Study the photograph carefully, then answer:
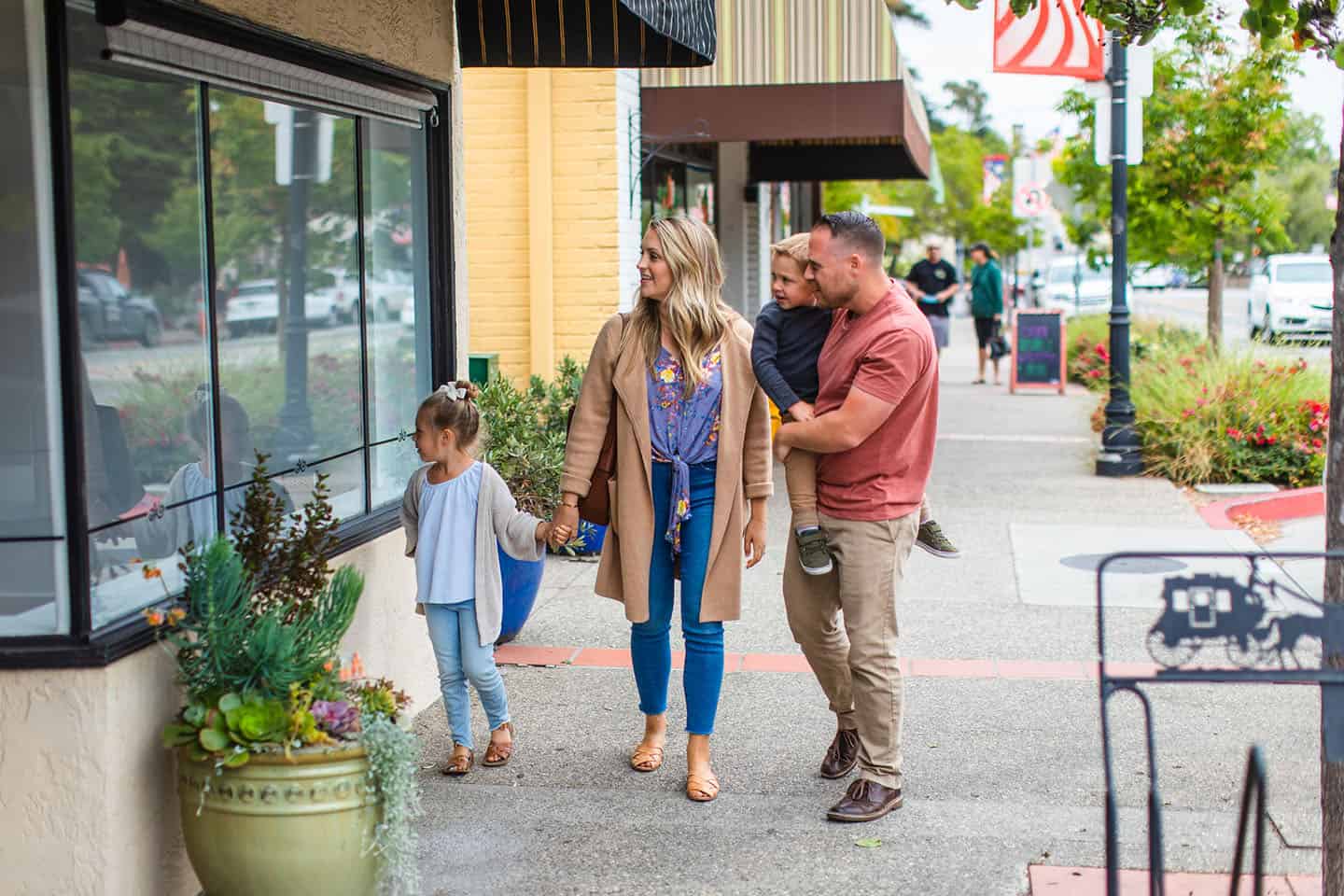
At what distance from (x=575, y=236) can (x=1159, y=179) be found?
31.6 ft

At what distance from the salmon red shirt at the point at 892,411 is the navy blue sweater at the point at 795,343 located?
6 centimetres

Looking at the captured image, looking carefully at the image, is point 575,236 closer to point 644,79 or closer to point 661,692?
point 644,79

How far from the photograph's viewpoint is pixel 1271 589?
3.14 metres

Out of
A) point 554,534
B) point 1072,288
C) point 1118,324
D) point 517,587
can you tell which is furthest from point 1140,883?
point 1072,288

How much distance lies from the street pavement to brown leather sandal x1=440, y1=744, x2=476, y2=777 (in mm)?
51

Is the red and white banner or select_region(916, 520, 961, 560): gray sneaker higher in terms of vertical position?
the red and white banner

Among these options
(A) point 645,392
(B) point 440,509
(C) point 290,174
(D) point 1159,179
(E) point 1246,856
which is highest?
(D) point 1159,179

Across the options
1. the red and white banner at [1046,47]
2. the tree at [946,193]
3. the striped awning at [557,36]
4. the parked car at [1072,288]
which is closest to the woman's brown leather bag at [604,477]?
the striped awning at [557,36]

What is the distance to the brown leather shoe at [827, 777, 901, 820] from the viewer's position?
189 inches

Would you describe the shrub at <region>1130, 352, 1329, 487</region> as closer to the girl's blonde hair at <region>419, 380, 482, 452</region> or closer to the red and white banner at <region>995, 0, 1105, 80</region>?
the red and white banner at <region>995, 0, 1105, 80</region>

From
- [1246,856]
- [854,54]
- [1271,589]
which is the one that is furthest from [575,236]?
[1271,589]

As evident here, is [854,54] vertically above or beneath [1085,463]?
above

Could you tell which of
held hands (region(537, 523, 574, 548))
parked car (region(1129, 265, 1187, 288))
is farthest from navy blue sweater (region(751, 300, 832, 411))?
parked car (region(1129, 265, 1187, 288))

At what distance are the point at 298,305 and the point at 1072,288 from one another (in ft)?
121
